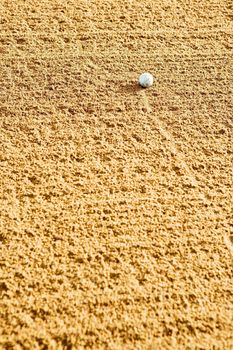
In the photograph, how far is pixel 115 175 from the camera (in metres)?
1.92

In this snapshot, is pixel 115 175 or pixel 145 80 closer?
pixel 115 175

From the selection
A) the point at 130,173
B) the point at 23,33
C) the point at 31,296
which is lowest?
the point at 31,296

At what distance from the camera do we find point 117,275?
158 centimetres

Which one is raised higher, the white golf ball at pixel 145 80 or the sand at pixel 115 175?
the white golf ball at pixel 145 80

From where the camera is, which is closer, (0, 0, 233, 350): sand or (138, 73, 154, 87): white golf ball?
(0, 0, 233, 350): sand

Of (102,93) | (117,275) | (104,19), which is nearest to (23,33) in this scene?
(104,19)

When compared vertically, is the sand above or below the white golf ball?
below

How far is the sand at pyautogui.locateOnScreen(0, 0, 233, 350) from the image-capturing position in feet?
4.86

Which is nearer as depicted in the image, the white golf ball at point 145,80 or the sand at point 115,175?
the sand at point 115,175

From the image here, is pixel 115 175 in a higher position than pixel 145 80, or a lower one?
lower

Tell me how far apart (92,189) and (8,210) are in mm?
325

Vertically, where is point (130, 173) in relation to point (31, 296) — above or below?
above

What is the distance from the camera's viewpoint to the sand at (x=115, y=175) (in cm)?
148

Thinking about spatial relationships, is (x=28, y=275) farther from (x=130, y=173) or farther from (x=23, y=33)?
(x=23, y=33)
